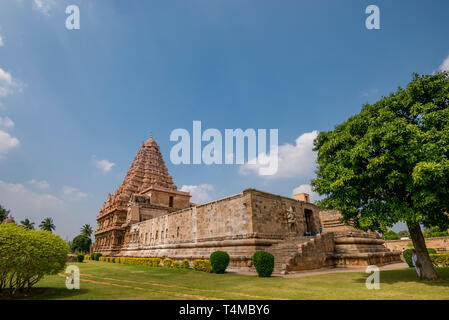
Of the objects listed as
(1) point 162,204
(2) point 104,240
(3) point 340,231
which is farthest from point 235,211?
(2) point 104,240

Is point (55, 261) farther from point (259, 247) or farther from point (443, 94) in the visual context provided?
point (443, 94)

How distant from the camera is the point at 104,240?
1764 inches

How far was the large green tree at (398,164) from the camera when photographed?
7.85m

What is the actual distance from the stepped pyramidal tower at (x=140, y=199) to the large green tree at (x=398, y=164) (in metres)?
32.5

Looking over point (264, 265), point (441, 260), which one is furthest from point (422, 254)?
point (441, 260)

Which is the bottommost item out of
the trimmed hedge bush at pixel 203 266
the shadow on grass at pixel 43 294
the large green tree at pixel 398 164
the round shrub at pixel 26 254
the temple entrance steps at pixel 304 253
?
the trimmed hedge bush at pixel 203 266

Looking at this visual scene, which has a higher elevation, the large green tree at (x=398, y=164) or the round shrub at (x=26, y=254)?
the large green tree at (x=398, y=164)

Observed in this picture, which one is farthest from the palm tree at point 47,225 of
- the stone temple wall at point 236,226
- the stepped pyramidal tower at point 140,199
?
the stone temple wall at point 236,226

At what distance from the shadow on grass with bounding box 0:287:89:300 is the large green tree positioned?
10468 millimetres

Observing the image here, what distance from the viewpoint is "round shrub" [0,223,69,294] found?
6828mm

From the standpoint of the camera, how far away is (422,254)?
9.38m

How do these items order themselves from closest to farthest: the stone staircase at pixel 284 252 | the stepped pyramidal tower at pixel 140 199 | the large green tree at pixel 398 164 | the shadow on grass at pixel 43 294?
the shadow on grass at pixel 43 294
the large green tree at pixel 398 164
the stone staircase at pixel 284 252
the stepped pyramidal tower at pixel 140 199

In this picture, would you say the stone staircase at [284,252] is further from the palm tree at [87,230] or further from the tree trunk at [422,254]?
the palm tree at [87,230]

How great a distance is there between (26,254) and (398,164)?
504 inches
